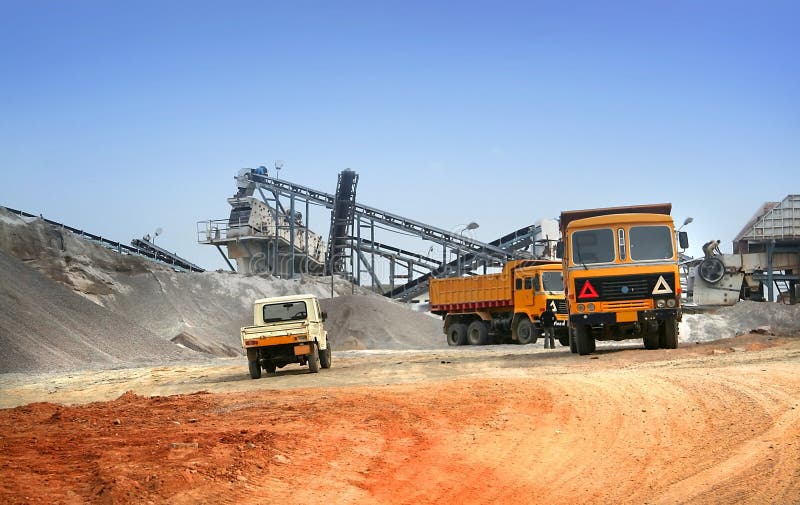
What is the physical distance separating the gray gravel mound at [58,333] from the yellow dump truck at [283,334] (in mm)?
8875

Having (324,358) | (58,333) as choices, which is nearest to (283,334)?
(324,358)

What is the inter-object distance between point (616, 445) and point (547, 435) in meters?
0.93

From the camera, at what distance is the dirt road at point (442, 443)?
25.2ft

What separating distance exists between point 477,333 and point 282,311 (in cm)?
1605

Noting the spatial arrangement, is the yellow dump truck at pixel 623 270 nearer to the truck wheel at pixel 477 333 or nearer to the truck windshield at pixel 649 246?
the truck windshield at pixel 649 246

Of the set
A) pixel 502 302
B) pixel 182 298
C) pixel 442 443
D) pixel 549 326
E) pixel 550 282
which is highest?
pixel 182 298

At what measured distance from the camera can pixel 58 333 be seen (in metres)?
31.7

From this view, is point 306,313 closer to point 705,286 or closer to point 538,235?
point 705,286

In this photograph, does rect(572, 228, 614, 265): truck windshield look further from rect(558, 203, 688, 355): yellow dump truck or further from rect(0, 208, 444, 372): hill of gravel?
rect(0, 208, 444, 372): hill of gravel

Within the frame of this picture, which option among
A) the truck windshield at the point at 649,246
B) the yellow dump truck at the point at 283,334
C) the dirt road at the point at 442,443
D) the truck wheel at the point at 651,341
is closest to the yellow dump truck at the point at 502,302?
the truck wheel at the point at 651,341

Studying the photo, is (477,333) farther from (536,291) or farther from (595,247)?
(595,247)

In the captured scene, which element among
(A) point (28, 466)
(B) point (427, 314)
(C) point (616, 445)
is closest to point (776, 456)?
(C) point (616, 445)

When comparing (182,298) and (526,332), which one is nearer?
(526,332)

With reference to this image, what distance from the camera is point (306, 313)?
2278cm
